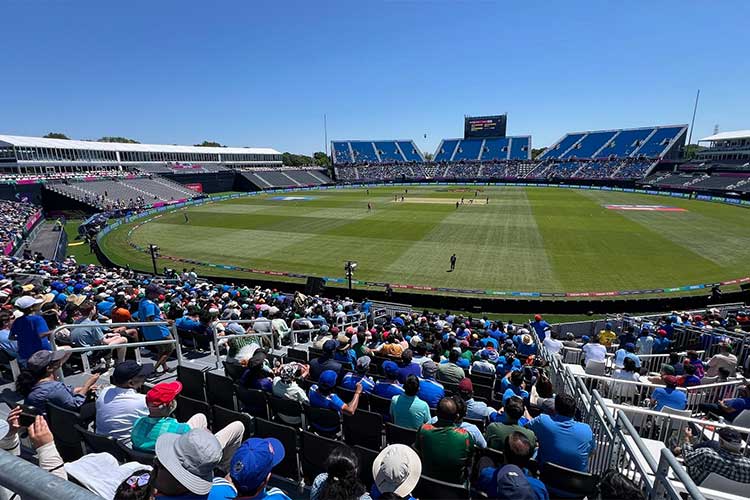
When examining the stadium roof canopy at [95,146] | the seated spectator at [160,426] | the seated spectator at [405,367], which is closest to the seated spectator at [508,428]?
the seated spectator at [405,367]

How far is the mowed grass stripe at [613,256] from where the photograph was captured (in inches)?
873

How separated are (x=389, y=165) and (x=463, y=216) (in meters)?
74.9

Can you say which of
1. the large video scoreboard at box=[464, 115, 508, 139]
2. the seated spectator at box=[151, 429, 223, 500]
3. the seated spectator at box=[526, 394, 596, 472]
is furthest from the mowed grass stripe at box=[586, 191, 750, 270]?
the large video scoreboard at box=[464, 115, 508, 139]

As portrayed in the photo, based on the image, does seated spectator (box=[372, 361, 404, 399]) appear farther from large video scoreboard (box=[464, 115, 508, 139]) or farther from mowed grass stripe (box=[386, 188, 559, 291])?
large video scoreboard (box=[464, 115, 508, 139])

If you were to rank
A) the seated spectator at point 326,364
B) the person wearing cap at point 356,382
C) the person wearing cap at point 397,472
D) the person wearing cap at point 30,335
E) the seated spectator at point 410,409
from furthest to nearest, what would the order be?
the seated spectator at point 326,364
the person wearing cap at point 30,335
the person wearing cap at point 356,382
the seated spectator at point 410,409
the person wearing cap at point 397,472

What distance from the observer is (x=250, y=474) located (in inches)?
117

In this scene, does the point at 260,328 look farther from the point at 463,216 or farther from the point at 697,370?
the point at 463,216

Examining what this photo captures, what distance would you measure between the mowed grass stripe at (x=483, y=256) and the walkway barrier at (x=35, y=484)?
852 inches

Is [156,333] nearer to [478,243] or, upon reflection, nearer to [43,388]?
[43,388]

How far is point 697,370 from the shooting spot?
328 inches

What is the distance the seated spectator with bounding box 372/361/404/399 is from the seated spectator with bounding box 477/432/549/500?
6.50ft

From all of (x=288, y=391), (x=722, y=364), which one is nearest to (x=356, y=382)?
(x=288, y=391)

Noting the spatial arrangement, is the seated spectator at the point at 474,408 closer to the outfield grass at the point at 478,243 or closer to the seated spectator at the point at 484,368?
the seated spectator at the point at 484,368

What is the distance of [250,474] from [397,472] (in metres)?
1.24
